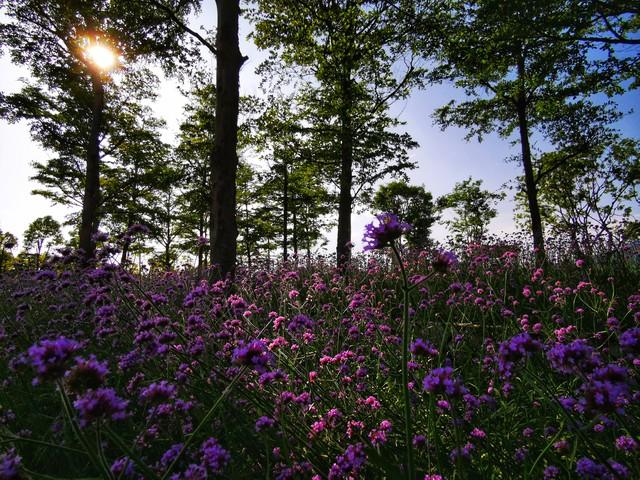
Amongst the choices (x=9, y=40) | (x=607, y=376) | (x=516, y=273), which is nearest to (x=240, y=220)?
(x=9, y=40)

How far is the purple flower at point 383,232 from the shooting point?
1.48 meters

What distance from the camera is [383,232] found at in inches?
58.9

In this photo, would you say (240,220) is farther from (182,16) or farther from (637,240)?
(637,240)

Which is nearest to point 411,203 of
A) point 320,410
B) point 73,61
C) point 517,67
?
point 517,67

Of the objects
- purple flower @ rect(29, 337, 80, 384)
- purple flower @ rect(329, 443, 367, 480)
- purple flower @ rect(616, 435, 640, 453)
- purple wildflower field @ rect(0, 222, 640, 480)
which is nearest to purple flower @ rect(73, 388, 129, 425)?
purple wildflower field @ rect(0, 222, 640, 480)

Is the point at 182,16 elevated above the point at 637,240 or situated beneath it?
elevated above

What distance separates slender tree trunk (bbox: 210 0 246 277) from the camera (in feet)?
23.3

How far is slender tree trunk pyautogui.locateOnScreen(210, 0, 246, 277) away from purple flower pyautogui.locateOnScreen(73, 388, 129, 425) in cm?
585

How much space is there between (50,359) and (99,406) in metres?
0.21

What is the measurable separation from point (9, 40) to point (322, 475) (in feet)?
61.4

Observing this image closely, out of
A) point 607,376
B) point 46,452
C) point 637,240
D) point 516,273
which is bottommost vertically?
point 46,452

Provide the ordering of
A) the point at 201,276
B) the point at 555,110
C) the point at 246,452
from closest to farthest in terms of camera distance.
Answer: the point at 246,452 → the point at 201,276 → the point at 555,110

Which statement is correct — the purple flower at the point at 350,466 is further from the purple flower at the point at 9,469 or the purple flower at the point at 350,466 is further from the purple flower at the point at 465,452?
the purple flower at the point at 9,469

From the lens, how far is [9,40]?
1348 cm
